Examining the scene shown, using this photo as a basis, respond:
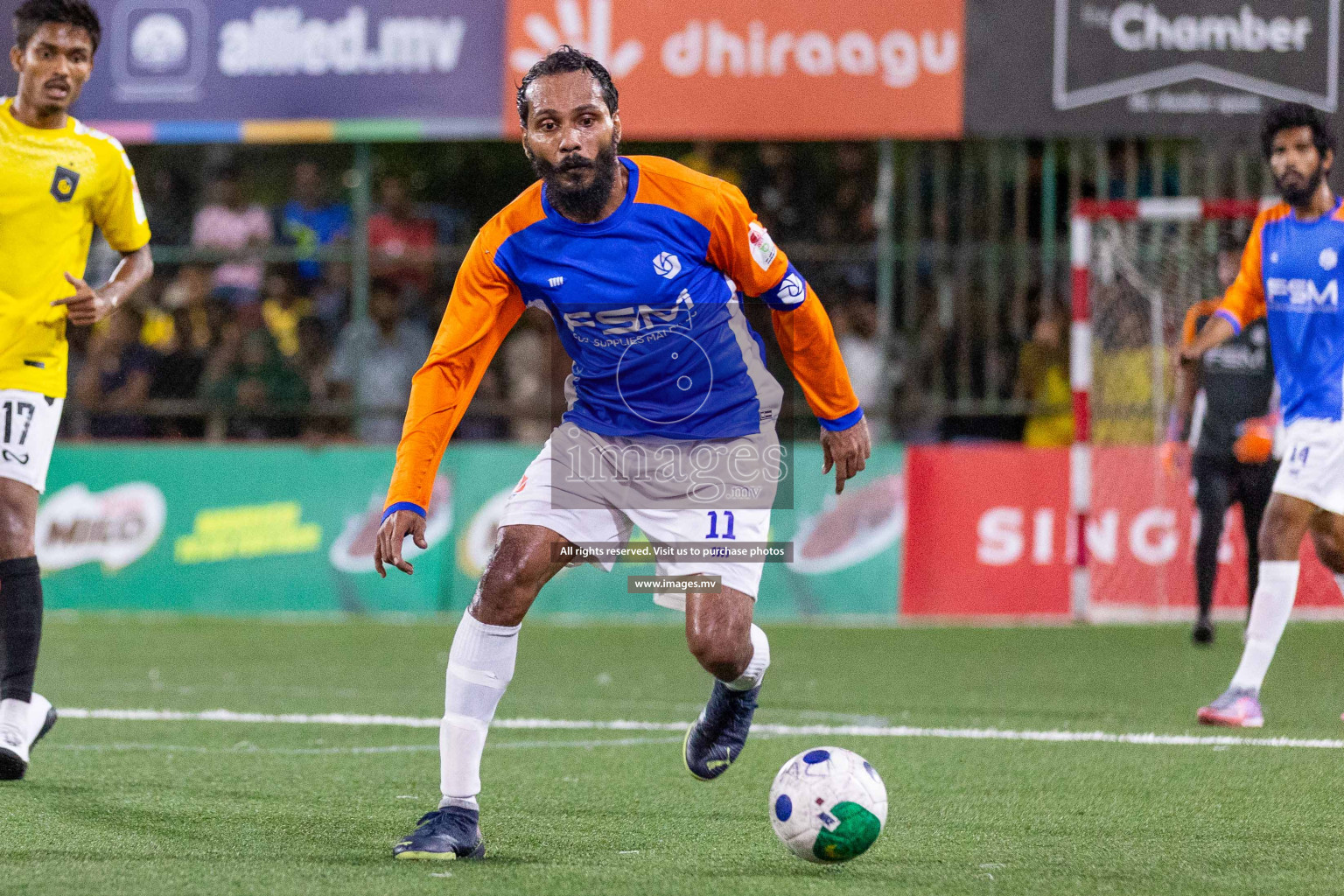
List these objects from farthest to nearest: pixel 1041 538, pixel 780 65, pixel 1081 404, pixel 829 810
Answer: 1. pixel 780 65
2. pixel 1041 538
3. pixel 1081 404
4. pixel 829 810

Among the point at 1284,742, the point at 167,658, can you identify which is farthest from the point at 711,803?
the point at 167,658

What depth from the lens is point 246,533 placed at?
40.9 ft

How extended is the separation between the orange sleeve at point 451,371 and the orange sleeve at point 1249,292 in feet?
12.3

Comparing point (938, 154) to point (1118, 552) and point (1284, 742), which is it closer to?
point (1118, 552)

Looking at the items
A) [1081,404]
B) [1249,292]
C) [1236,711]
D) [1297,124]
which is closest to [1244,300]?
[1249,292]

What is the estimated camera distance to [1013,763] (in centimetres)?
598

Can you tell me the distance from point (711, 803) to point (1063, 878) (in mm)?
1377

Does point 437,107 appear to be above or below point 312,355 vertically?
above

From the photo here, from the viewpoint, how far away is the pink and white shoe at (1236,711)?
6867mm

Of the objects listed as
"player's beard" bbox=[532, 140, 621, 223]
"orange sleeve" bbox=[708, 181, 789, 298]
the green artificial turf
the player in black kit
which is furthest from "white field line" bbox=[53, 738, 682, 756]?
the player in black kit

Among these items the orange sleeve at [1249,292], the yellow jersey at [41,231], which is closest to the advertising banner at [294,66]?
the orange sleeve at [1249,292]

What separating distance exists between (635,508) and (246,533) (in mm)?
8112

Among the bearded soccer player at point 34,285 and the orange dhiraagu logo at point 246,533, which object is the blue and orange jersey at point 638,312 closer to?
the bearded soccer player at point 34,285

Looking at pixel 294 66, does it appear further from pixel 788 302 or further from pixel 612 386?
pixel 788 302
